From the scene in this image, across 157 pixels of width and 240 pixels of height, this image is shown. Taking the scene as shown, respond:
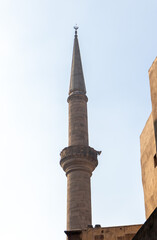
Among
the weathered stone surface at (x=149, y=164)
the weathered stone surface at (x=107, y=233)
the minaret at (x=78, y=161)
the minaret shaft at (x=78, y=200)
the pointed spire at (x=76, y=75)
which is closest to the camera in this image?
the weathered stone surface at (x=149, y=164)

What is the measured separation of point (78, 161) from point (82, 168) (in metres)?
0.44

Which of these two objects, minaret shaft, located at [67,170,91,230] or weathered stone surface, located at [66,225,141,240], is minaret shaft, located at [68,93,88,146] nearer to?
minaret shaft, located at [67,170,91,230]

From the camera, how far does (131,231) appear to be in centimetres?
1211

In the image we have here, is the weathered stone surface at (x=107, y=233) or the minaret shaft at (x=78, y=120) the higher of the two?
the minaret shaft at (x=78, y=120)

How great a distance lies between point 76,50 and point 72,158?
8687 mm

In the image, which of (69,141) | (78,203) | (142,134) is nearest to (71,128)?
(69,141)

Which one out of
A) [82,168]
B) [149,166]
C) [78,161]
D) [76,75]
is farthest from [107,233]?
[76,75]

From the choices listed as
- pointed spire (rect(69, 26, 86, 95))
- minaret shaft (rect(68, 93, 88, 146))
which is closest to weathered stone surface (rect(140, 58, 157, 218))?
minaret shaft (rect(68, 93, 88, 146))

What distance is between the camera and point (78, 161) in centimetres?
2223

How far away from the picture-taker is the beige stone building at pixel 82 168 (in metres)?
11.4

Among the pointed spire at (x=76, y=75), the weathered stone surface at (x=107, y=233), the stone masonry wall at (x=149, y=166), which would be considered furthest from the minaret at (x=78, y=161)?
the stone masonry wall at (x=149, y=166)

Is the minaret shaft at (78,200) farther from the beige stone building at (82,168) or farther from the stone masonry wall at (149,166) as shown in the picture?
the stone masonry wall at (149,166)

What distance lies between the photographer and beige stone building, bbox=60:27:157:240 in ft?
37.3

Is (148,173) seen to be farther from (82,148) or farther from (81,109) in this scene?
(81,109)
